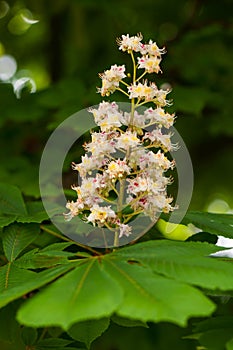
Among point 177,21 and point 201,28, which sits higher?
point 177,21

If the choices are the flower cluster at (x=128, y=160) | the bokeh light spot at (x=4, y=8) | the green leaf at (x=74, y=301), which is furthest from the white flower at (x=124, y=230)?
the bokeh light spot at (x=4, y=8)

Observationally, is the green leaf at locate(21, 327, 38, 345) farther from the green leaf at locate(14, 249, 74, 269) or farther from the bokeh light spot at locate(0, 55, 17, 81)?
the bokeh light spot at locate(0, 55, 17, 81)

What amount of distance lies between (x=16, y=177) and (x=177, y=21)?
2.56 metres

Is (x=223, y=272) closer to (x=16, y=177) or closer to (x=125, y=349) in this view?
(x=16, y=177)

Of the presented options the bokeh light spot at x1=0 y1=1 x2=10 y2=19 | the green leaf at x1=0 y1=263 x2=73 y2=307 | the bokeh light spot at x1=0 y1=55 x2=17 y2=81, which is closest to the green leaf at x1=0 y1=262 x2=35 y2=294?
the green leaf at x1=0 y1=263 x2=73 y2=307

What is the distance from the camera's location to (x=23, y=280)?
5.50 feet

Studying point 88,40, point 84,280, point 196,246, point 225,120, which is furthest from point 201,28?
point 84,280

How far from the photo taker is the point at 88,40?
5191mm

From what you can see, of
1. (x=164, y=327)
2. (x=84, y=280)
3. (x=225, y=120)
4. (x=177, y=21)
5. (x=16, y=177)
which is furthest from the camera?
(x=177, y=21)

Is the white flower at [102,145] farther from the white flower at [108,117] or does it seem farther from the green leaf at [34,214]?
the green leaf at [34,214]

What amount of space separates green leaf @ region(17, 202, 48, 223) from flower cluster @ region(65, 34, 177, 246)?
7.1 inches

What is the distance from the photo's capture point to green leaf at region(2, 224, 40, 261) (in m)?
1.90

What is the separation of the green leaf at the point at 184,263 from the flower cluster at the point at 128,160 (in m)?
0.26

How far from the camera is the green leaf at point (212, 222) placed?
1.92 m
